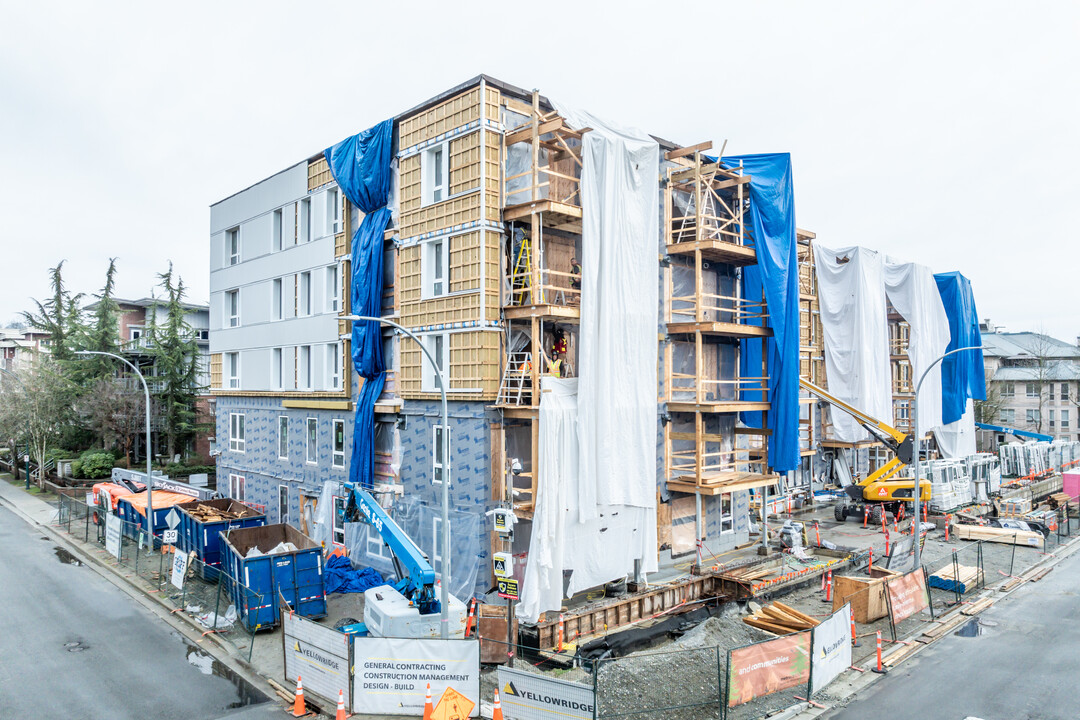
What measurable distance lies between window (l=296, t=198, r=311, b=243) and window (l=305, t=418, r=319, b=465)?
795 cm

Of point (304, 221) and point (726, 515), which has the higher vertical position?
point (304, 221)

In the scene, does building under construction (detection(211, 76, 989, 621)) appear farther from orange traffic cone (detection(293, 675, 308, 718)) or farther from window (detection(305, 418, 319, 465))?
orange traffic cone (detection(293, 675, 308, 718))

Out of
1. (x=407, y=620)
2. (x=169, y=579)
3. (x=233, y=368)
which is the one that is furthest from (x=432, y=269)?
(x=233, y=368)

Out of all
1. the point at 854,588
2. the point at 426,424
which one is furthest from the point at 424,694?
the point at 854,588

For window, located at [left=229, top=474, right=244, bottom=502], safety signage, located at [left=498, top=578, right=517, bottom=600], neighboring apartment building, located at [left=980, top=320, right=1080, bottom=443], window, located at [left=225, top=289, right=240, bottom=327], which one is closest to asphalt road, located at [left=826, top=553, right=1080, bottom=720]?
safety signage, located at [left=498, top=578, right=517, bottom=600]

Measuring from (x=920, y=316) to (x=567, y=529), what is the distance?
105 feet

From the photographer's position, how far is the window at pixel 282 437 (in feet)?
101

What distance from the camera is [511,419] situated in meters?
21.3

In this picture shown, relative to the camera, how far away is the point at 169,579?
80.8 feet

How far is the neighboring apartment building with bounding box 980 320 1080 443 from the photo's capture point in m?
74.4

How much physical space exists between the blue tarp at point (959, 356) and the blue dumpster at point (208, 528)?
41033 mm

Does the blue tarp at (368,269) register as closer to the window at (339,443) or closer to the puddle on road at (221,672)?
the window at (339,443)

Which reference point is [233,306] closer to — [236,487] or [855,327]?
[236,487]

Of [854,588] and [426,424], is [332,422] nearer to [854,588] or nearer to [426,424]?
[426,424]
